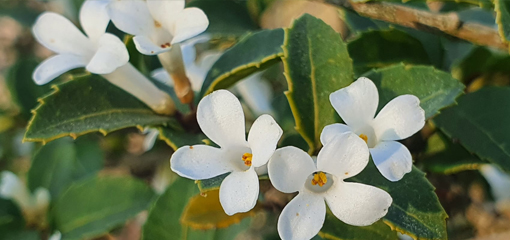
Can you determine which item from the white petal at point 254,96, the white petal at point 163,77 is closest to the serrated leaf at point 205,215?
the white petal at point 163,77

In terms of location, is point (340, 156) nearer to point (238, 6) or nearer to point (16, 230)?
point (238, 6)

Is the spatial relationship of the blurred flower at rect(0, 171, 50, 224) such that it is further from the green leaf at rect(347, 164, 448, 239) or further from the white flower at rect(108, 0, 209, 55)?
the green leaf at rect(347, 164, 448, 239)

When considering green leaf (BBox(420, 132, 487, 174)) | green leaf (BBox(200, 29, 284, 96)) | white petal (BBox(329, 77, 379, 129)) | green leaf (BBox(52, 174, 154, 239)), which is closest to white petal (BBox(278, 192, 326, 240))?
white petal (BBox(329, 77, 379, 129))

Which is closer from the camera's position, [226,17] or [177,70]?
[177,70]

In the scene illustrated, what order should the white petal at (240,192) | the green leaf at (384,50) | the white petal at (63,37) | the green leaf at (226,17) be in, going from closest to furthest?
the white petal at (240,192) < the white petal at (63,37) < the green leaf at (384,50) < the green leaf at (226,17)

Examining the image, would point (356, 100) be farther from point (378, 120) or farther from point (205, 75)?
point (205, 75)

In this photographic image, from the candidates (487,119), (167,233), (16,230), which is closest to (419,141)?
(487,119)

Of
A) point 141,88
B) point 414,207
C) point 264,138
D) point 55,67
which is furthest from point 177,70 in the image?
point 414,207

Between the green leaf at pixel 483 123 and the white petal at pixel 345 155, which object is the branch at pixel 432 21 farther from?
the white petal at pixel 345 155
